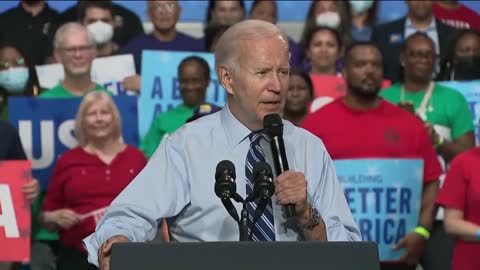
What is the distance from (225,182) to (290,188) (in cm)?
18

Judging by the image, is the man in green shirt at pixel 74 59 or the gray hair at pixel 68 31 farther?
the gray hair at pixel 68 31

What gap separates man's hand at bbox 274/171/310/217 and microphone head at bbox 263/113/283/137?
169 mm

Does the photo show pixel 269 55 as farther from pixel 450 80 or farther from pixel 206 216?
pixel 450 80

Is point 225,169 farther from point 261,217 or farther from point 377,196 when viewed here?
point 377,196

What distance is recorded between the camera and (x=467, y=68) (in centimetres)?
742

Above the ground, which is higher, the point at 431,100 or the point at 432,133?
the point at 431,100

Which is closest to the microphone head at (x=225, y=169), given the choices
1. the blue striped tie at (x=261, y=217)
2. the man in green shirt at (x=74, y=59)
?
the blue striped tie at (x=261, y=217)

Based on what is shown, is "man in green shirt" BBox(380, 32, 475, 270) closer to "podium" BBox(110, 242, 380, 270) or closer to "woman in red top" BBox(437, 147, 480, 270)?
A: "woman in red top" BBox(437, 147, 480, 270)

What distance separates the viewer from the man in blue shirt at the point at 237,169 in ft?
11.0

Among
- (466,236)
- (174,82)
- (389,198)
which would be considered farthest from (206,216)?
(174,82)

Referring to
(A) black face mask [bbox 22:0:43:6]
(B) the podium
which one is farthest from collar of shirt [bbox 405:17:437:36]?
(B) the podium

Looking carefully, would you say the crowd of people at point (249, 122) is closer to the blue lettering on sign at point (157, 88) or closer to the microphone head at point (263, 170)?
the microphone head at point (263, 170)

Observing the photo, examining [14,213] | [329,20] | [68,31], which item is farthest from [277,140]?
[329,20]

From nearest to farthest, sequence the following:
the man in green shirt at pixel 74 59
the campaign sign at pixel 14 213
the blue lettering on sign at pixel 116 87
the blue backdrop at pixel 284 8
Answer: the campaign sign at pixel 14 213
the man in green shirt at pixel 74 59
the blue lettering on sign at pixel 116 87
the blue backdrop at pixel 284 8
